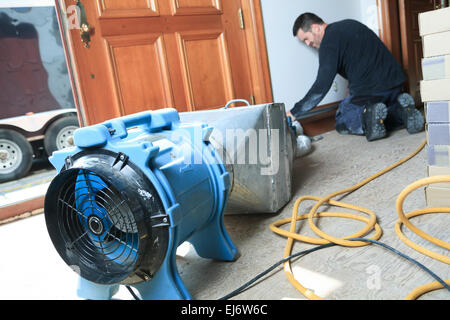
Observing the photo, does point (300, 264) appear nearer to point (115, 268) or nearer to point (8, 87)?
point (115, 268)

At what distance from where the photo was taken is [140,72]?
87.1 inches

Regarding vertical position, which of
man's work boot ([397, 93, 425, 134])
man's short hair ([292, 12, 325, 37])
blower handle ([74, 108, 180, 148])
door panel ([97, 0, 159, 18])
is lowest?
man's work boot ([397, 93, 425, 134])

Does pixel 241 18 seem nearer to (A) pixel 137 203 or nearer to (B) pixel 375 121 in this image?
(B) pixel 375 121

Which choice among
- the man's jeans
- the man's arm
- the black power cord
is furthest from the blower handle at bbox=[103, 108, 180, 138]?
the man's jeans

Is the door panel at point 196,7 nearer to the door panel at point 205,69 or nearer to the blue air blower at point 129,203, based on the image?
the door panel at point 205,69

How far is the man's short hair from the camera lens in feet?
9.30

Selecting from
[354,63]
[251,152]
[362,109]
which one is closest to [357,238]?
[251,152]

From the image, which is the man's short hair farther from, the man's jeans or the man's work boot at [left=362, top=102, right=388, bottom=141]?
the man's work boot at [left=362, top=102, right=388, bottom=141]

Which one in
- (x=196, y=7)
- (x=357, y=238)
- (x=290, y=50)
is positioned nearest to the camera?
(x=357, y=238)

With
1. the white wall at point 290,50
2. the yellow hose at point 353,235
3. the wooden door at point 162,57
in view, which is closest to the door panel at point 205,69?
the wooden door at point 162,57

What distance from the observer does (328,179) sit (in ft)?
6.02

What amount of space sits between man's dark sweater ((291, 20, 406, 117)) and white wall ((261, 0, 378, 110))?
29cm

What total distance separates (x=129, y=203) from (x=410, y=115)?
2395mm
